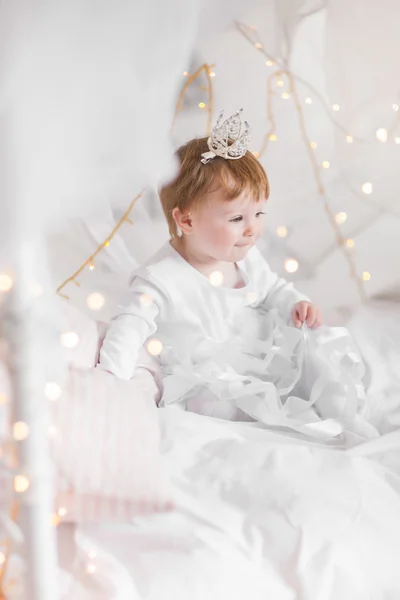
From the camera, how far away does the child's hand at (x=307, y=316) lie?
4.84 ft

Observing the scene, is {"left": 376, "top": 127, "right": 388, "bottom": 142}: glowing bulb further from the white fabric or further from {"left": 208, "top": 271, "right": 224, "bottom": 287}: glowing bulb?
{"left": 208, "top": 271, "right": 224, "bottom": 287}: glowing bulb

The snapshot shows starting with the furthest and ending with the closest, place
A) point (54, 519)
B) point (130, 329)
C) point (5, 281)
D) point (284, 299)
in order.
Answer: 1. point (284, 299)
2. point (130, 329)
3. point (54, 519)
4. point (5, 281)

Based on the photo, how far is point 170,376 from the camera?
1328mm

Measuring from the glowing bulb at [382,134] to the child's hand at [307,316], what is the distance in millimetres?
564

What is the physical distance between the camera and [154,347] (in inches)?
55.4

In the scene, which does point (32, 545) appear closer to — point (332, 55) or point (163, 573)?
point (163, 573)

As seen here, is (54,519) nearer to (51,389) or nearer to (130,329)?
(51,389)

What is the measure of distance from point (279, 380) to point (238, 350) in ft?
0.36

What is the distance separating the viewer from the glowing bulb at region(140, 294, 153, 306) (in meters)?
1.40

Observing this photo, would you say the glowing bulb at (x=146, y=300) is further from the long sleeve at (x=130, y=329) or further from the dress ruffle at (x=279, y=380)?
the dress ruffle at (x=279, y=380)

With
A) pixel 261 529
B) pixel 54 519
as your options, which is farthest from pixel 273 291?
pixel 54 519

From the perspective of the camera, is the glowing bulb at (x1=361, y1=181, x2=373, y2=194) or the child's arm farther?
the glowing bulb at (x1=361, y1=181, x2=373, y2=194)

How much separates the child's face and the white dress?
9 centimetres

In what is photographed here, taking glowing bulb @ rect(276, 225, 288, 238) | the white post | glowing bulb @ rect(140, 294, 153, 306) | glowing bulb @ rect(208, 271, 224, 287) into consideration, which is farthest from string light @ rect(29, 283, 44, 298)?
glowing bulb @ rect(276, 225, 288, 238)
